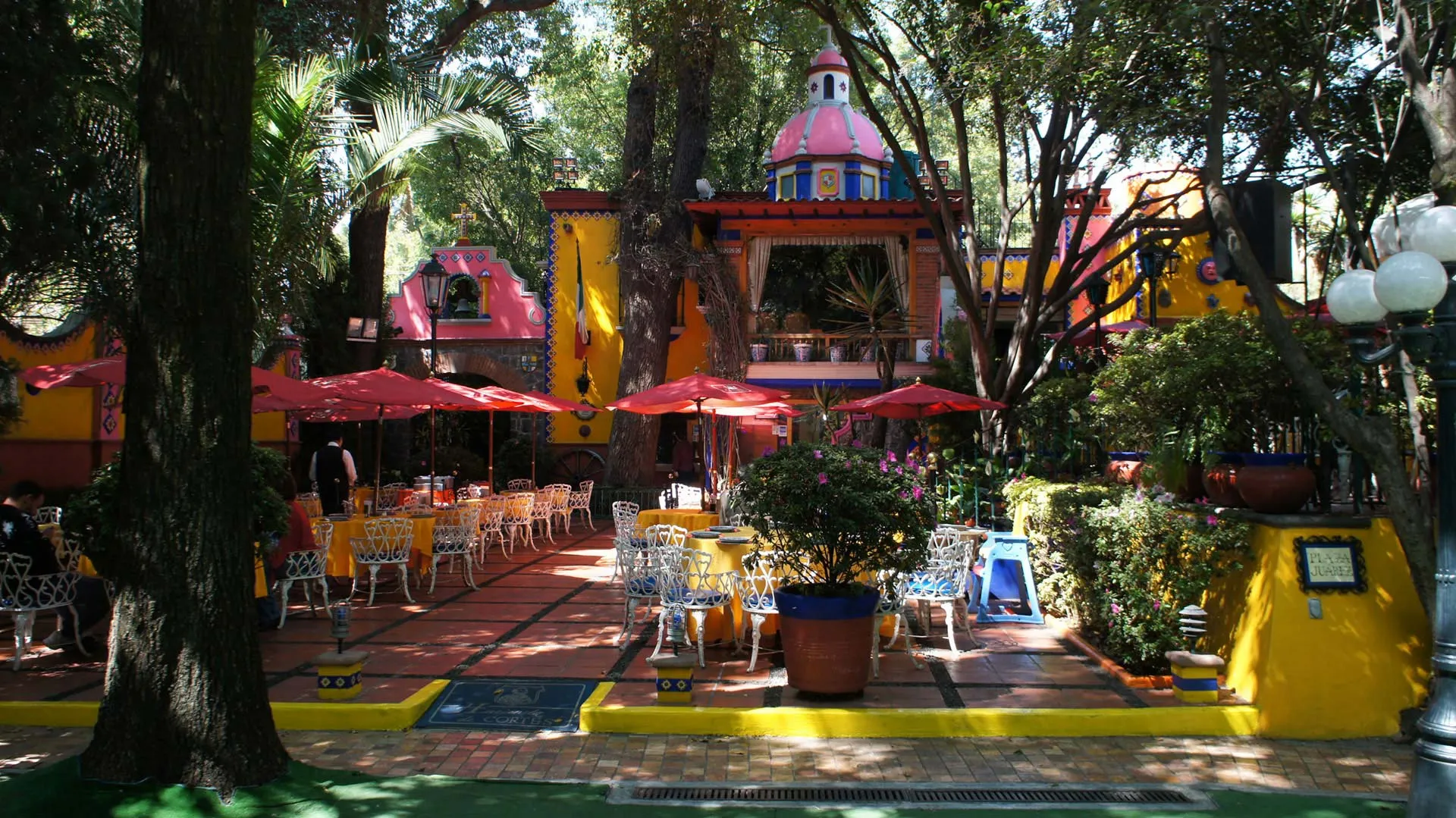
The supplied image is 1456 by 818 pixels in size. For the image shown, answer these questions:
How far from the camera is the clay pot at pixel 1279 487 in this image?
20.0 feet

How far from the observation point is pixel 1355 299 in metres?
4.34

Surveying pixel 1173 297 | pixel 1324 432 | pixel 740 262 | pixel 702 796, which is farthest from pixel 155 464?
pixel 1173 297

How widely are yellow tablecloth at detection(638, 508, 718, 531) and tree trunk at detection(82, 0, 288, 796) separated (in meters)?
5.33

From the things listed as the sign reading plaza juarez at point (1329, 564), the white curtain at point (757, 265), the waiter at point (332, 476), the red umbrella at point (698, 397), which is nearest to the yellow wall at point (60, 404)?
the waiter at point (332, 476)

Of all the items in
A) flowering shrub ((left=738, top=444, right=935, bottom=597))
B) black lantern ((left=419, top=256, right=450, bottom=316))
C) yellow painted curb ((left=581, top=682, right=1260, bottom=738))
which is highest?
black lantern ((left=419, top=256, right=450, bottom=316))

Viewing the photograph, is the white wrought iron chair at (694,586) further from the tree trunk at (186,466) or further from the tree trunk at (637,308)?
the tree trunk at (637,308)

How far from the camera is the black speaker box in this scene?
6273mm

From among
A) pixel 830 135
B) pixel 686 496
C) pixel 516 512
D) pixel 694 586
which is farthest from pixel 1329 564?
pixel 830 135

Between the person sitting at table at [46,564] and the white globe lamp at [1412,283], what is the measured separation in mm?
8101

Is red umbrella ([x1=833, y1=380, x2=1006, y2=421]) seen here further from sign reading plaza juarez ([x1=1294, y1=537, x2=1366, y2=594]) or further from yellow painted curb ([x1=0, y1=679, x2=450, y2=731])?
yellow painted curb ([x1=0, y1=679, x2=450, y2=731])

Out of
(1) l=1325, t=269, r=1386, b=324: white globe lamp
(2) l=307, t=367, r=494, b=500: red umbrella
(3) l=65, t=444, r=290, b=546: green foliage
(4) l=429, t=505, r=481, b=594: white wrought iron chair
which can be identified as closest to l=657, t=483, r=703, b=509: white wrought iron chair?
(4) l=429, t=505, r=481, b=594: white wrought iron chair

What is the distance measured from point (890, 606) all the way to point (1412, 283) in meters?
3.75

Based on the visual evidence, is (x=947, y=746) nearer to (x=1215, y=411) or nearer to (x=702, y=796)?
(x=702, y=796)

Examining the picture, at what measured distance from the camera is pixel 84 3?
26.5ft
